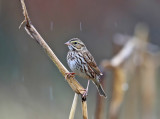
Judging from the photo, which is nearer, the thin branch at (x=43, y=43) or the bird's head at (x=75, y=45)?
the thin branch at (x=43, y=43)

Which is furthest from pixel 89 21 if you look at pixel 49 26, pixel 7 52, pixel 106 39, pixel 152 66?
pixel 152 66

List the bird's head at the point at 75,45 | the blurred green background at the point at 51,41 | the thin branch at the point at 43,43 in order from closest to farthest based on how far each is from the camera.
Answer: the thin branch at the point at 43,43
the bird's head at the point at 75,45
the blurred green background at the point at 51,41

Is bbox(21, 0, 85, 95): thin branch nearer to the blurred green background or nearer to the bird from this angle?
the bird

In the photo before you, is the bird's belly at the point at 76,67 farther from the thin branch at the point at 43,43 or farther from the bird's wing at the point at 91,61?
the thin branch at the point at 43,43

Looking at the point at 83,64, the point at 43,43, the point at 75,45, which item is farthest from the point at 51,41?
the point at 43,43

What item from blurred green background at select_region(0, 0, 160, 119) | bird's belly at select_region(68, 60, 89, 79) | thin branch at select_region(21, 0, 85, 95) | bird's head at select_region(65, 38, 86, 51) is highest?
blurred green background at select_region(0, 0, 160, 119)

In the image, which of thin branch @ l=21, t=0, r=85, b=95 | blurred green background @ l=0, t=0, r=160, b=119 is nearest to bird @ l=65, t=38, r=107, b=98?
thin branch @ l=21, t=0, r=85, b=95

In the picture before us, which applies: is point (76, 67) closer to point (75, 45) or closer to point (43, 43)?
point (75, 45)

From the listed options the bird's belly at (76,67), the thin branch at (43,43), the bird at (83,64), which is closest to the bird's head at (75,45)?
the bird at (83,64)

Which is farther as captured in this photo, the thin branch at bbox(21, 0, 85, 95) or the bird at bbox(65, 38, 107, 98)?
the bird at bbox(65, 38, 107, 98)

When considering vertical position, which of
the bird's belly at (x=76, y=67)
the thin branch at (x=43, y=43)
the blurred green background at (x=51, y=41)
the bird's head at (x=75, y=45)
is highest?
the blurred green background at (x=51, y=41)
